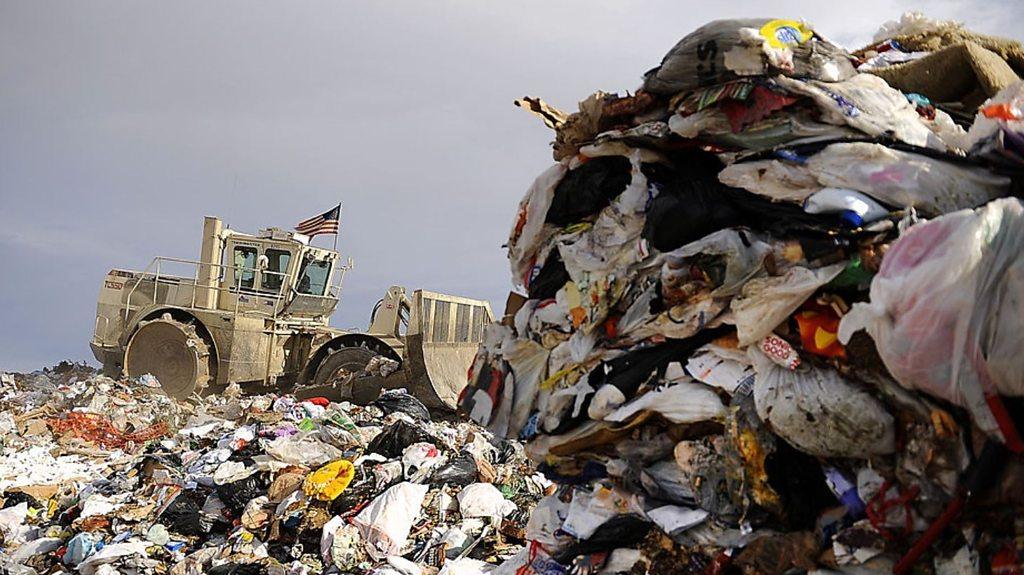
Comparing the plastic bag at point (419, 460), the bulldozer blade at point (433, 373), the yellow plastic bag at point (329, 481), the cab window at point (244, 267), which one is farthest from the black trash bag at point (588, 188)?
the cab window at point (244, 267)

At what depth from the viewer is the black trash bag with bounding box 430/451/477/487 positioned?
19.0ft

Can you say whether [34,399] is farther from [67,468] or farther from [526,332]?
[526,332]

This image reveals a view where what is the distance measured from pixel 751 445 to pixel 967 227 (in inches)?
28.0

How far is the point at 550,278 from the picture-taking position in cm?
270

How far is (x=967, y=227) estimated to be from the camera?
1485 mm

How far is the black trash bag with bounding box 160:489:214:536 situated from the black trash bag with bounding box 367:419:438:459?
4.46 ft

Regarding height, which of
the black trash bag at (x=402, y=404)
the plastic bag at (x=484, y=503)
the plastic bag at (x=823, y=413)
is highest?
the plastic bag at (x=823, y=413)

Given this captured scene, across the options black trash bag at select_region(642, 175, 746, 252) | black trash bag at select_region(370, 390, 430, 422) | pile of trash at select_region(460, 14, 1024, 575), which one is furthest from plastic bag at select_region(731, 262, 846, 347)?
black trash bag at select_region(370, 390, 430, 422)

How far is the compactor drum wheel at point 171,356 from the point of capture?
11539 mm

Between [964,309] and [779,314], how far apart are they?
456 millimetres

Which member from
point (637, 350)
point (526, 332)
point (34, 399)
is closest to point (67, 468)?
point (34, 399)

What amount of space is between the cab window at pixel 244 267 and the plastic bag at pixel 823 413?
1146 cm

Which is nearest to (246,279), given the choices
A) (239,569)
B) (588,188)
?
(239,569)

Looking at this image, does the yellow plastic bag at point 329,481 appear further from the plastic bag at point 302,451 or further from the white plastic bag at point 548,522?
the white plastic bag at point 548,522
